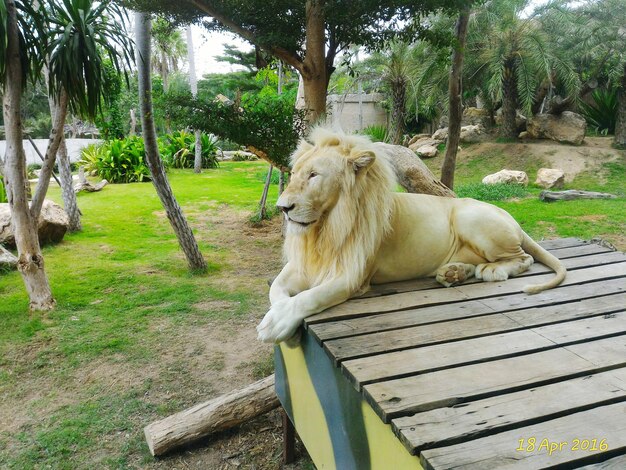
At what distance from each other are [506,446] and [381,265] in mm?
1361

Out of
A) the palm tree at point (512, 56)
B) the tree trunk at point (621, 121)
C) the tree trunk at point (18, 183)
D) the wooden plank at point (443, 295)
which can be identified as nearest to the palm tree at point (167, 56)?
the palm tree at point (512, 56)

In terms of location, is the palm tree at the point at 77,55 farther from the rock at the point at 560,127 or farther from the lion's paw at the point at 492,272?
the rock at the point at 560,127

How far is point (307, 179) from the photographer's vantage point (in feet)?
7.52

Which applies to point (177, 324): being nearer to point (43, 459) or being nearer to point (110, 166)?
point (43, 459)

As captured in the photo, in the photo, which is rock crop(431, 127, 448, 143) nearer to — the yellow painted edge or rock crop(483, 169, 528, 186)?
rock crop(483, 169, 528, 186)

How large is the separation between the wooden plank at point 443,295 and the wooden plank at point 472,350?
1.35ft

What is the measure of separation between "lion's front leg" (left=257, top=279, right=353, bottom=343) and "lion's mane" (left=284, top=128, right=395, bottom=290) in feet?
0.26

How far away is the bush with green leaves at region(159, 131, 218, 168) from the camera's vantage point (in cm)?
1642

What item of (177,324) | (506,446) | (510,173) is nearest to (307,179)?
(506,446)

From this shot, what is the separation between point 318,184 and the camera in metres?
2.28

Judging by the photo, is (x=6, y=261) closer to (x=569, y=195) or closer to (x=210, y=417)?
(x=210, y=417)

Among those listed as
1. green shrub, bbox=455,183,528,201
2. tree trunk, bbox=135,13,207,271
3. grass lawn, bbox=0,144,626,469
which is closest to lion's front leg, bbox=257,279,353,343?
grass lawn, bbox=0,144,626,469

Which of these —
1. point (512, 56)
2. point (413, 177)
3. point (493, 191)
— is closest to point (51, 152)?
point (413, 177)
